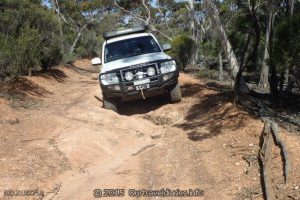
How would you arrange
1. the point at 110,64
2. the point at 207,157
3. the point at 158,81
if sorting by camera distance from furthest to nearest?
the point at 110,64, the point at 158,81, the point at 207,157

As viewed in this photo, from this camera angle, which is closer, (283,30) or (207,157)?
(207,157)

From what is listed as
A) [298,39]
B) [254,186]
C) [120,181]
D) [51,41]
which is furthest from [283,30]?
[51,41]

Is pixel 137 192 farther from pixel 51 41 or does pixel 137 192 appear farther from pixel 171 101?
pixel 51 41

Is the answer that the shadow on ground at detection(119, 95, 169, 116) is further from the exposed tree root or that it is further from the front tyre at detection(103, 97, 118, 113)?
the exposed tree root

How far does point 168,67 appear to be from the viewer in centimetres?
901

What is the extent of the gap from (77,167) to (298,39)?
4124 mm

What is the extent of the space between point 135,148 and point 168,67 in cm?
241

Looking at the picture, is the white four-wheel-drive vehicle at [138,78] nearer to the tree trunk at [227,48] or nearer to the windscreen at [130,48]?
the windscreen at [130,48]

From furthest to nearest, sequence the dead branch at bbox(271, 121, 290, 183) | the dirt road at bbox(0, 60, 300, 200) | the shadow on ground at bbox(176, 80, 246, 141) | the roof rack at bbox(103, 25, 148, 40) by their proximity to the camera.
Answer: the roof rack at bbox(103, 25, 148, 40), the shadow on ground at bbox(176, 80, 246, 141), the dirt road at bbox(0, 60, 300, 200), the dead branch at bbox(271, 121, 290, 183)

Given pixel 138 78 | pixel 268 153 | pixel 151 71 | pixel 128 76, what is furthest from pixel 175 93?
pixel 268 153

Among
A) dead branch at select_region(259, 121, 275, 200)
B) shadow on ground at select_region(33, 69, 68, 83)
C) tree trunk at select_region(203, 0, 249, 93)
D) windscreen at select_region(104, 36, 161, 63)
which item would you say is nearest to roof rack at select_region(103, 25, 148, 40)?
windscreen at select_region(104, 36, 161, 63)

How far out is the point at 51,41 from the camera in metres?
18.6

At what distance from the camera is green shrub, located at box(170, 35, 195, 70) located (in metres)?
19.6

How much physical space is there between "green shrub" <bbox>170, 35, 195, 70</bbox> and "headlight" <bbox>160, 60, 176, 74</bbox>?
10.6 meters
